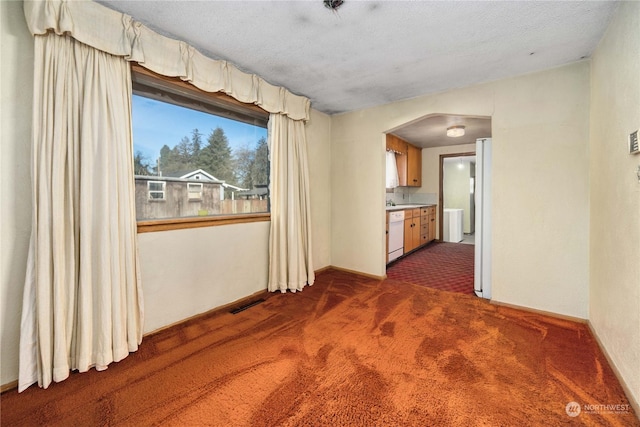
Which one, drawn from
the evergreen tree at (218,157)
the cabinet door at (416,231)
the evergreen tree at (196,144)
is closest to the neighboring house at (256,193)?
the evergreen tree at (218,157)

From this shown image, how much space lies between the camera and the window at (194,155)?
2.21 meters

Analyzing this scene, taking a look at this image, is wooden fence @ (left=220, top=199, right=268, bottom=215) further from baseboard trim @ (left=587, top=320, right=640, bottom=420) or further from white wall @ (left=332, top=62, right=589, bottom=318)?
baseboard trim @ (left=587, top=320, right=640, bottom=420)

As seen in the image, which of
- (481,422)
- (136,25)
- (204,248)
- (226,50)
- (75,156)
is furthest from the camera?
(204,248)

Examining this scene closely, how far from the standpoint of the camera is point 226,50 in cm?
224

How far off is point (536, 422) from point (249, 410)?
4.83 feet

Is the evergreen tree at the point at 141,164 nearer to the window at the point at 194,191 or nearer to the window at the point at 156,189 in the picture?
the window at the point at 156,189

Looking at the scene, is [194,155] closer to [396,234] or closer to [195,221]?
[195,221]

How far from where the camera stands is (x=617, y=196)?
1.72 metres

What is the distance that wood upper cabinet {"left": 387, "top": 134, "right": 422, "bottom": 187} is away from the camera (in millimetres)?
5272

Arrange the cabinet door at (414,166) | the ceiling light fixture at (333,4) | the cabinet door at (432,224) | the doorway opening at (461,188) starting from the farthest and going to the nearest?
the doorway opening at (461,188), the cabinet door at (432,224), the cabinet door at (414,166), the ceiling light fixture at (333,4)

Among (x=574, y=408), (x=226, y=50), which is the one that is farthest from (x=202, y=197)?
(x=574, y=408)

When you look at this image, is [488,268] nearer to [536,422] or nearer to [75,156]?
[536,422]

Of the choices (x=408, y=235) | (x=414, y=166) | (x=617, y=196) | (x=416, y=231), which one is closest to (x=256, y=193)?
(x=617, y=196)

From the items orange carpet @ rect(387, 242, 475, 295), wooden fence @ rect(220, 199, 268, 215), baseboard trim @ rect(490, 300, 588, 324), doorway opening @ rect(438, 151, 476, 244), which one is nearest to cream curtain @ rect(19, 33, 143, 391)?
wooden fence @ rect(220, 199, 268, 215)
